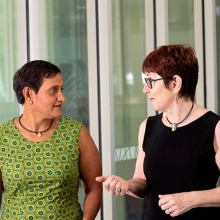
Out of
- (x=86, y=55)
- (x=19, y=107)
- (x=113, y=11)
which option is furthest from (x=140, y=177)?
(x=113, y=11)

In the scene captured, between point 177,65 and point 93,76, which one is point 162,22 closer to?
point 93,76

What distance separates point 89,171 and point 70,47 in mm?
1339

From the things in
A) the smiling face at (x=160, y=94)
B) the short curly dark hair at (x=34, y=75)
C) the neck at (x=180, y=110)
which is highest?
the short curly dark hair at (x=34, y=75)

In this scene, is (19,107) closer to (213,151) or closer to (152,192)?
(152,192)

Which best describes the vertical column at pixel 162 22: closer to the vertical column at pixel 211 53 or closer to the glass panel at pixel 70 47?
the vertical column at pixel 211 53

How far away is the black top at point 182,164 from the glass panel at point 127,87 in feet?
5.75

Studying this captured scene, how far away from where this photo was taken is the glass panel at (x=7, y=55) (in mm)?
3250

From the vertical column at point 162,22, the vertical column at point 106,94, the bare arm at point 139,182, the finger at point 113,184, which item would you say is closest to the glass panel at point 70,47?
the vertical column at point 106,94

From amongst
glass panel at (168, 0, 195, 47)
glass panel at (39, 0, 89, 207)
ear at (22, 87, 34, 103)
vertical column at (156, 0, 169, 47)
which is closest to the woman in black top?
ear at (22, 87, 34, 103)

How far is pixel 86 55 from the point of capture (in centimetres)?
379

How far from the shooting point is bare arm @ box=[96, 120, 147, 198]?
2.12 m

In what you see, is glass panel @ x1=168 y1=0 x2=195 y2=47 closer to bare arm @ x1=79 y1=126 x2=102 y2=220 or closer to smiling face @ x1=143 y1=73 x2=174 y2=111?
bare arm @ x1=79 y1=126 x2=102 y2=220

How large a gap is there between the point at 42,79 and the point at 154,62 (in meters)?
0.58

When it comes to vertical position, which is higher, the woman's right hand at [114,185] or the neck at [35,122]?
the neck at [35,122]
